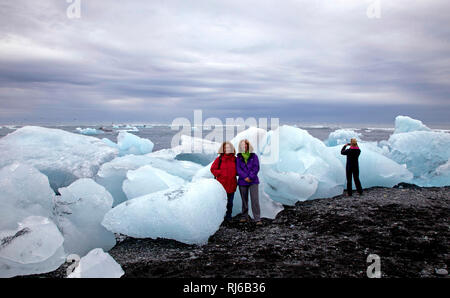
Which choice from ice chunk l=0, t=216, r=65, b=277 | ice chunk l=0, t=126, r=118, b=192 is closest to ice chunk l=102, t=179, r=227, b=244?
ice chunk l=0, t=216, r=65, b=277

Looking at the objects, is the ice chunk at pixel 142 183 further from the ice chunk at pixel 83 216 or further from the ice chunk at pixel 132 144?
the ice chunk at pixel 132 144

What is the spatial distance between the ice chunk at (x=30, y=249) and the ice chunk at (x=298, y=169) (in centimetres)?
438

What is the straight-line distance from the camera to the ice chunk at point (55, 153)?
7371mm

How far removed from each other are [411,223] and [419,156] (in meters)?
5.94

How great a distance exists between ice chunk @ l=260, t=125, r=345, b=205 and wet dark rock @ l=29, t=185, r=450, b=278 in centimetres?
57

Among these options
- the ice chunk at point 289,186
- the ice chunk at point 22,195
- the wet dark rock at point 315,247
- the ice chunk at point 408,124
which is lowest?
the wet dark rock at point 315,247

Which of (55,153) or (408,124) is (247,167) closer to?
(55,153)

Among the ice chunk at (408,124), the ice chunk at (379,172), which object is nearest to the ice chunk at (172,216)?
the ice chunk at (379,172)

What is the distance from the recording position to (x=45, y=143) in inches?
316

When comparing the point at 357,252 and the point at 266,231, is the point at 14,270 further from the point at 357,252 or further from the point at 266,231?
the point at 357,252

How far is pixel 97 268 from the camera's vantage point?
12.3ft

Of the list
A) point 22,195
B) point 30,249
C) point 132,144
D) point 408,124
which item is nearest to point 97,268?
point 30,249

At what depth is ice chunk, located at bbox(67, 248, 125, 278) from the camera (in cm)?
370

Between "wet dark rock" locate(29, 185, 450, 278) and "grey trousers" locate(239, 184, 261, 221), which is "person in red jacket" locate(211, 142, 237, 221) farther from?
"wet dark rock" locate(29, 185, 450, 278)
